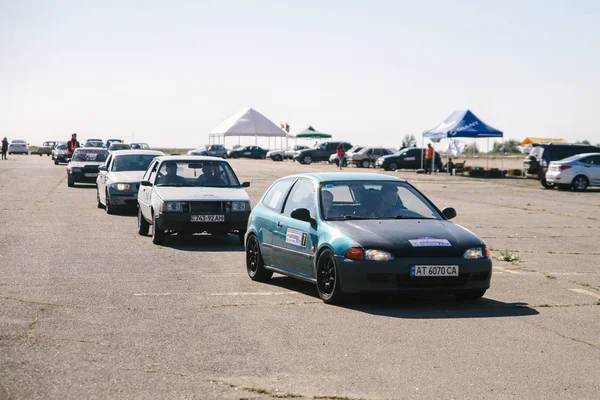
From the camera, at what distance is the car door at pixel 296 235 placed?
416 inches

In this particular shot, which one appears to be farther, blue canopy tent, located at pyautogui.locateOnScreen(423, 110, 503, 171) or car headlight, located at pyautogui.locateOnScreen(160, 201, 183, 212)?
blue canopy tent, located at pyautogui.locateOnScreen(423, 110, 503, 171)

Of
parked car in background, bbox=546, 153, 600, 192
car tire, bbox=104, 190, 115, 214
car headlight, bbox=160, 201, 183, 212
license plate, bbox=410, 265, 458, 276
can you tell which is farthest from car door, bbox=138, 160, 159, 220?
parked car in background, bbox=546, 153, 600, 192

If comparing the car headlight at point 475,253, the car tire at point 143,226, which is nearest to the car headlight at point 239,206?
the car tire at point 143,226

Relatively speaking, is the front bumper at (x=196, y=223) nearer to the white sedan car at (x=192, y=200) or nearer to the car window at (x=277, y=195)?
the white sedan car at (x=192, y=200)

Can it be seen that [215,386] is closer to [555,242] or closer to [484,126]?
[555,242]

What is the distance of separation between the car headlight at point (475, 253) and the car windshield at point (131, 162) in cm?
1480

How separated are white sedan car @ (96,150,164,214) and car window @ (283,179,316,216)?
11212 mm

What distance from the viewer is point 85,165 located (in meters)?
34.3

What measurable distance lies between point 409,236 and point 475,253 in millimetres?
706

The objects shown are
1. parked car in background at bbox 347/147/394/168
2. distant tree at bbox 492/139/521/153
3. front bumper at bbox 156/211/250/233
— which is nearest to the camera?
front bumper at bbox 156/211/250/233

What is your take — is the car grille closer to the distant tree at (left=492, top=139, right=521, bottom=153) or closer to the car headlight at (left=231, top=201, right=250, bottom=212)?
the car headlight at (left=231, top=201, right=250, bottom=212)

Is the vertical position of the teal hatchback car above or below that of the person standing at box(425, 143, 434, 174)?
above

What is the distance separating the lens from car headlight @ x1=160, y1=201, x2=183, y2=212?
632 inches

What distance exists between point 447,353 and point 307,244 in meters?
3.31
